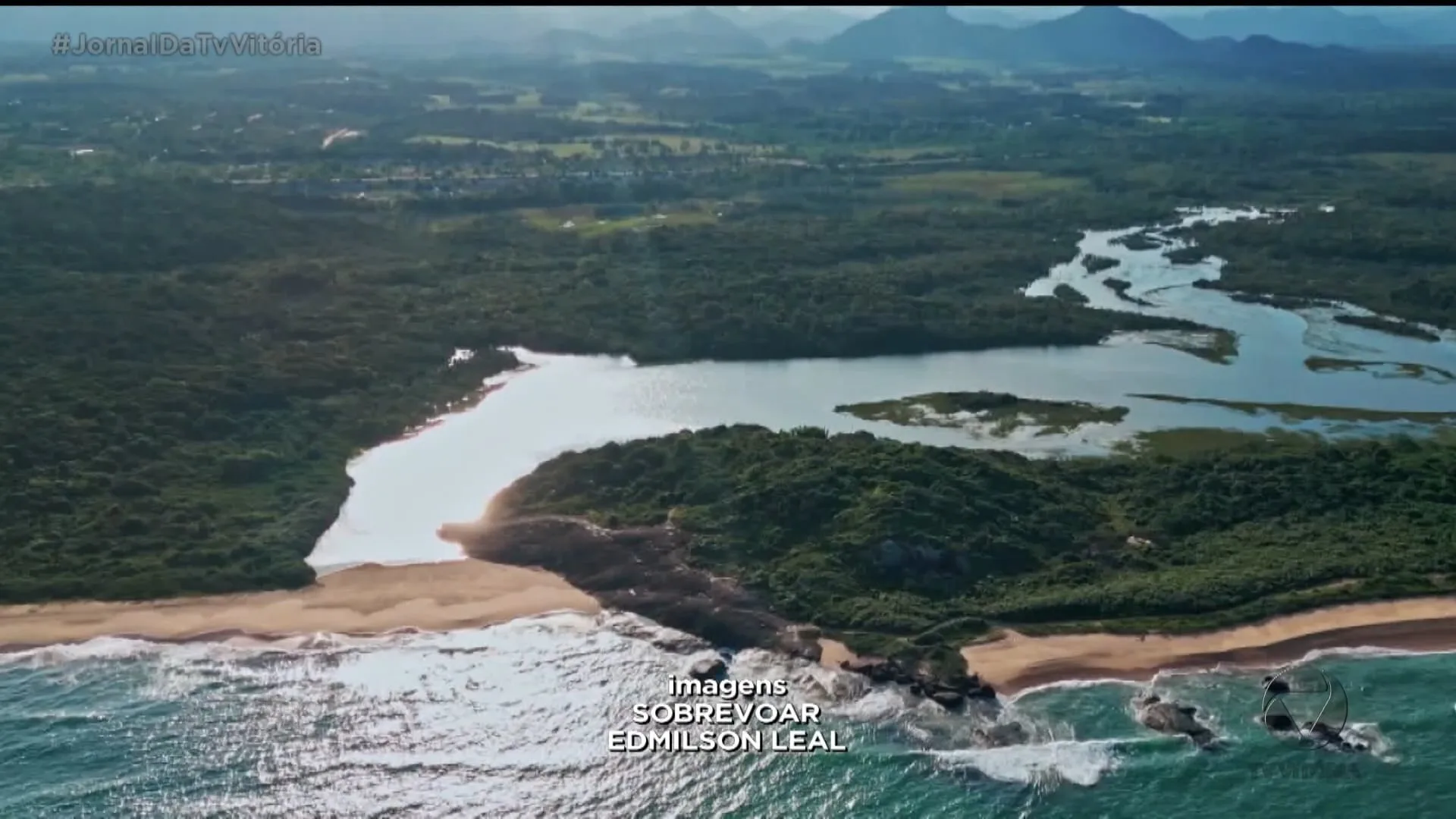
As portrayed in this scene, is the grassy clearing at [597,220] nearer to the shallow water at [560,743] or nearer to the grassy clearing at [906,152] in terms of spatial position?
the grassy clearing at [906,152]

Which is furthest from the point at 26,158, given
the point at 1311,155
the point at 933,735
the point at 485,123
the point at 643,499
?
the point at 1311,155

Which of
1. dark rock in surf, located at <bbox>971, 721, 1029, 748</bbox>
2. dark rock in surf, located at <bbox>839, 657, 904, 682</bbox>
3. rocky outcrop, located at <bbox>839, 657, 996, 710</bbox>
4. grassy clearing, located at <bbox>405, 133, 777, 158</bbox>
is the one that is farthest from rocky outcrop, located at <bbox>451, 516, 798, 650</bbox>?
grassy clearing, located at <bbox>405, 133, 777, 158</bbox>

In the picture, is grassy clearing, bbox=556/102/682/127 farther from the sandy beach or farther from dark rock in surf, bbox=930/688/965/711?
dark rock in surf, bbox=930/688/965/711

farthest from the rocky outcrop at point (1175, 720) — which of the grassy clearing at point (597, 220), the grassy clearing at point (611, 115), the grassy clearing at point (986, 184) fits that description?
the grassy clearing at point (611, 115)

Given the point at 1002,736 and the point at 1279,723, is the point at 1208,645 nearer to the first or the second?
the point at 1279,723

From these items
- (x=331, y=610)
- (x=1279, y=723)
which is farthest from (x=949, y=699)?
(x=331, y=610)

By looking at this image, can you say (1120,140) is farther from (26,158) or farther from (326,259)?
(26,158)
